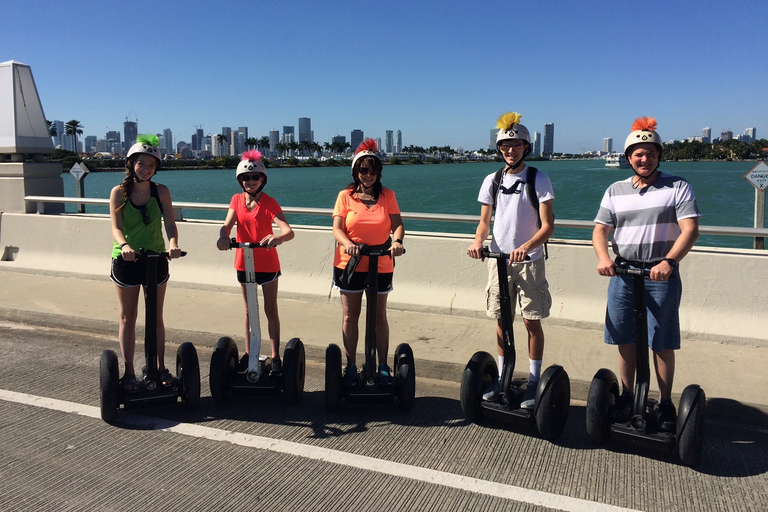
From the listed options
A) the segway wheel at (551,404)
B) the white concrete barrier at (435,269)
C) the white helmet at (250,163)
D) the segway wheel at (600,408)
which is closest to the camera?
the segway wheel at (600,408)

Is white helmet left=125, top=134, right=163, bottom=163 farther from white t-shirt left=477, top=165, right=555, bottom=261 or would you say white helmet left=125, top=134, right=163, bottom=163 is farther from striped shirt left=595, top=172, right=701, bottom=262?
striped shirt left=595, top=172, right=701, bottom=262

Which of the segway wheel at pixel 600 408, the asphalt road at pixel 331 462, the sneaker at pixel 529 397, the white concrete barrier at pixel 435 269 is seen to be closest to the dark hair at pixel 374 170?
the asphalt road at pixel 331 462

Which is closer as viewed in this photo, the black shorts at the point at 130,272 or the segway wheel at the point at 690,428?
the segway wheel at the point at 690,428

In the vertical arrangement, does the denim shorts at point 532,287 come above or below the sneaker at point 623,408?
above

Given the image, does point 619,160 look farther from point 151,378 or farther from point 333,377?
point 151,378

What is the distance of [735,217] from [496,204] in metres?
36.7

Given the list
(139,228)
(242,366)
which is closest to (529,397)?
(242,366)

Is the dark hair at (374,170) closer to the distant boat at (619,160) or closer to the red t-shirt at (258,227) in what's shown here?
the red t-shirt at (258,227)

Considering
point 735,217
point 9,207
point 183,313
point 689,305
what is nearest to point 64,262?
point 9,207

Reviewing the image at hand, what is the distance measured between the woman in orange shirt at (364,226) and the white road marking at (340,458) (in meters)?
0.80

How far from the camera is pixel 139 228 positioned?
4941 millimetres

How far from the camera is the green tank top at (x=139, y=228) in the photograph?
4910 mm

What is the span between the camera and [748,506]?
347 centimetres

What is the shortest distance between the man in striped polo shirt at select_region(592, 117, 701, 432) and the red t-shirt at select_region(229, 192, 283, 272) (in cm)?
251
